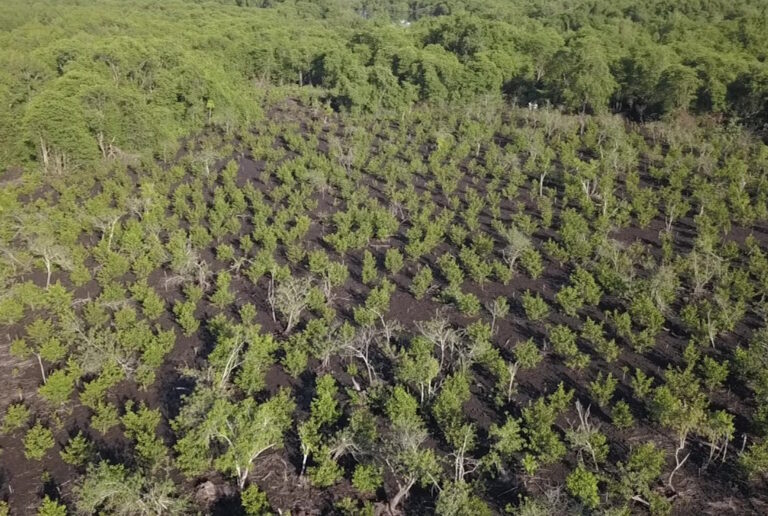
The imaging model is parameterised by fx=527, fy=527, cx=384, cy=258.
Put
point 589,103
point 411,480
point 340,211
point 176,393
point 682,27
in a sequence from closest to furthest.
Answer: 1. point 411,480
2. point 176,393
3. point 340,211
4. point 589,103
5. point 682,27

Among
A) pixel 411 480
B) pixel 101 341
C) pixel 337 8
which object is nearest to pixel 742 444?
pixel 411 480

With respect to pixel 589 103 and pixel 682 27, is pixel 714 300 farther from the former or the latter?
pixel 682 27

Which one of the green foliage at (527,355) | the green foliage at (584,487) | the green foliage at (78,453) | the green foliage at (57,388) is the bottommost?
the green foliage at (78,453)

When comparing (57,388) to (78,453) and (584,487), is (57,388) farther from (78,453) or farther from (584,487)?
(584,487)

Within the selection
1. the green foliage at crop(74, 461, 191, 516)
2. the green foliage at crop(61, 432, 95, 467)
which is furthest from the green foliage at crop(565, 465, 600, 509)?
the green foliage at crop(61, 432, 95, 467)

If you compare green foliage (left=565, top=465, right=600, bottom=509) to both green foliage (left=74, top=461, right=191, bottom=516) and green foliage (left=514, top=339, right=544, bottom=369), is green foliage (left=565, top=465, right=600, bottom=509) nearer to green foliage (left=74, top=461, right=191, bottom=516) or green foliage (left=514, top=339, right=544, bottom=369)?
green foliage (left=514, top=339, right=544, bottom=369)

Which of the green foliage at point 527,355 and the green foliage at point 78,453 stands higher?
the green foliage at point 527,355

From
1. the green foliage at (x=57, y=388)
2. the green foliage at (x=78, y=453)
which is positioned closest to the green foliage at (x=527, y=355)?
the green foliage at (x=78, y=453)

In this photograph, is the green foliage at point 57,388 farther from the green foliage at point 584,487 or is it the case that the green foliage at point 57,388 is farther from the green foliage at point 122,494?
the green foliage at point 584,487
